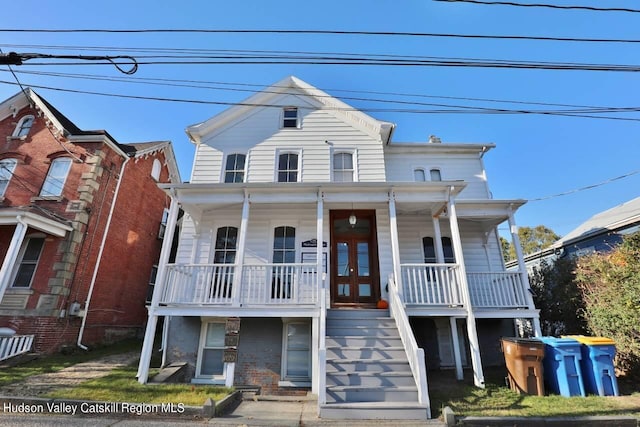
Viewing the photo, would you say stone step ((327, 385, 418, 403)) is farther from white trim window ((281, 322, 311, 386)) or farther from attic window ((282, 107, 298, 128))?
attic window ((282, 107, 298, 128))

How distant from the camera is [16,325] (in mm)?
8828

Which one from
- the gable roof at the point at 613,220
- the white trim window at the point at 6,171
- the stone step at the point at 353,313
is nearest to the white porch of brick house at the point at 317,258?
the stone step at the point at 353,313

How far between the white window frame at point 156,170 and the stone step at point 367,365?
12.9 metres

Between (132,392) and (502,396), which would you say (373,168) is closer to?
(502,396)

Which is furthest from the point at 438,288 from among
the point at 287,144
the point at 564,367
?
the point at 287,144

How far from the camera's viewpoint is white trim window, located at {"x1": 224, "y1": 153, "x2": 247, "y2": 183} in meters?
9.78

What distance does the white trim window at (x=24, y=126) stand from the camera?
11859mm

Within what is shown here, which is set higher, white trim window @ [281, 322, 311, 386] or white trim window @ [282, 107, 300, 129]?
white trim window @ [282, 107, 300, 129]

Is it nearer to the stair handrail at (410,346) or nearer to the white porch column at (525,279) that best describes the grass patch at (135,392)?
the stair handrail at (410,346)

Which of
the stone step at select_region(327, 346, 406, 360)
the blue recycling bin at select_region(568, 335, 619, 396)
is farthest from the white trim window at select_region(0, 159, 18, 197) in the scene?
the blue recycling bin at select_region(568, 335, 619, 396)

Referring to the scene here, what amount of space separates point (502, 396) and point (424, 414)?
204cm

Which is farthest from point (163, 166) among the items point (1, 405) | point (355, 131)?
point (1, 405)

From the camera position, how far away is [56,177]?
11.0 metres

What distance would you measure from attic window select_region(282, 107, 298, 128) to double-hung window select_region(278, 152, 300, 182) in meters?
1.16
